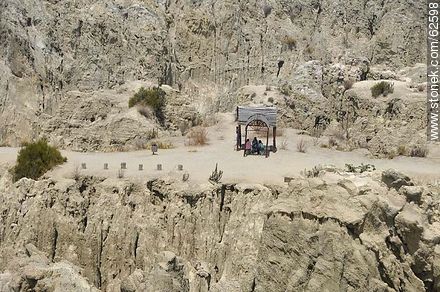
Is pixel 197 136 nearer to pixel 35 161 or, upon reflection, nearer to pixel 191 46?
pixel 35 161

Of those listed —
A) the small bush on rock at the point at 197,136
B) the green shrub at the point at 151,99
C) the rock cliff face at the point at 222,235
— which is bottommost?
the rock cliff face at the point at 222,235

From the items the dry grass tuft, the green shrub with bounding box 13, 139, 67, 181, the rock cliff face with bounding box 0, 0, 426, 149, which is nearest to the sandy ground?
the dry grass tuft

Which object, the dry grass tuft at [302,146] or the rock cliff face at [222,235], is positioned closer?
the rock cliff face at [222,235]

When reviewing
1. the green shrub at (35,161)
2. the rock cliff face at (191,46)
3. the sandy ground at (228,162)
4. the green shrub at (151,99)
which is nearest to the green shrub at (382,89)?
the rock cliff face at (191,46)

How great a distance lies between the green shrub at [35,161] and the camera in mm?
15305

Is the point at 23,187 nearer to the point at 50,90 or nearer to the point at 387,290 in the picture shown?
the point at 387,290

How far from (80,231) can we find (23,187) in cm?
237

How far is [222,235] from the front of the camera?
13312 millimetres

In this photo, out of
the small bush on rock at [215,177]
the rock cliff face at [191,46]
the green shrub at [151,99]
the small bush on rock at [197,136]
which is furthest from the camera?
the rock cliff face at [191,46]

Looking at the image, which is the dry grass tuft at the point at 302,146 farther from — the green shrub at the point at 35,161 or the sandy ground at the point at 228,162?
the green shrub at the point at 35,161

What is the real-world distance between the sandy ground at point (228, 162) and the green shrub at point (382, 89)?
181 inches

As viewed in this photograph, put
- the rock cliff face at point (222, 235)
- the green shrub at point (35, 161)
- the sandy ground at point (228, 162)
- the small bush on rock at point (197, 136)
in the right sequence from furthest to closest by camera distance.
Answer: the small bush on rock at point (197, 136) < the green shrub at point (35, 161) < the sandy ground at point (228, 162) < the rock cliff face at point (222, 235)

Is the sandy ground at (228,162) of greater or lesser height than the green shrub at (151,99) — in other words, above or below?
below

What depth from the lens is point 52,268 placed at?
9.62 meters
